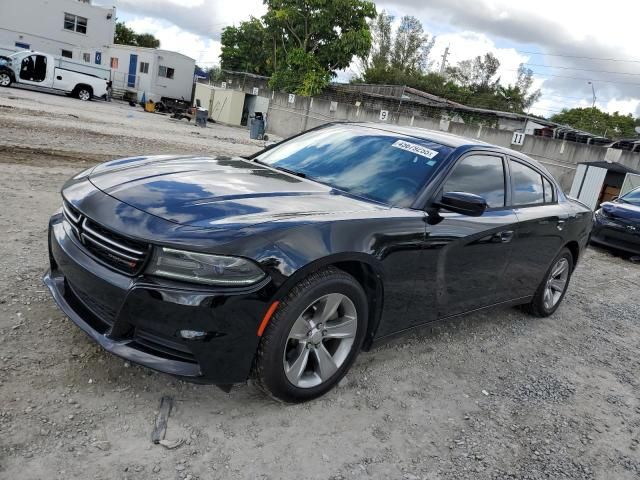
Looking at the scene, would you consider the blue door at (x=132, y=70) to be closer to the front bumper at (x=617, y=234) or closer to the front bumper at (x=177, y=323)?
the front bumper at (x=617, y=234)

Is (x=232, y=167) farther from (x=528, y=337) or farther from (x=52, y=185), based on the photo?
(x=52, y=185)

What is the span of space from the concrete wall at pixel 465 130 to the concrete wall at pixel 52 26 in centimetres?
2158

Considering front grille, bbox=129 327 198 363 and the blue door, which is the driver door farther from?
front grille, bbox=129 327 198 363

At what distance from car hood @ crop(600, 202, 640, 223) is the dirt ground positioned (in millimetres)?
5709

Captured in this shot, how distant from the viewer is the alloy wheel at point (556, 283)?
509 cm

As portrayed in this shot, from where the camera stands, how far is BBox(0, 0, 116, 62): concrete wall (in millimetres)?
39562

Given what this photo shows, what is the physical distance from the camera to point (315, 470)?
97.7 inches

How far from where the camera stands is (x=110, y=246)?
8.48 ft

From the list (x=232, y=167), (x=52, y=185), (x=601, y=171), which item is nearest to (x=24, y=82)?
(x=52, y=185)

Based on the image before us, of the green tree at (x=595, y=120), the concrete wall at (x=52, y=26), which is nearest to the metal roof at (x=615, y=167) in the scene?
the concrete wall at (x=52, y=26)

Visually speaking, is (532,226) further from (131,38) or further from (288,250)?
(131,38)

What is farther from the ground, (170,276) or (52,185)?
(170,276)

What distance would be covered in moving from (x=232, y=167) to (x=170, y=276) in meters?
1.47

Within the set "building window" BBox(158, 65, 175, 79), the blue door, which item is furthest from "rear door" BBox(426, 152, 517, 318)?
the blue door
